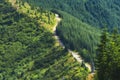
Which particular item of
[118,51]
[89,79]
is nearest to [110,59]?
[118,51]

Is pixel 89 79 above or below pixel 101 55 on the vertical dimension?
below

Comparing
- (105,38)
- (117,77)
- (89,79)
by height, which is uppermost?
(105,38)

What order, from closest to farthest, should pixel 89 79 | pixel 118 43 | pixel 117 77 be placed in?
pixel 117 77 < pixel 118 43 < pixel 89 79

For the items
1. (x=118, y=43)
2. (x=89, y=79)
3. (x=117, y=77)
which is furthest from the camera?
(x=89, y=79)

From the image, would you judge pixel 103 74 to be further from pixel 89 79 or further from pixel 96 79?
pixel 89 79

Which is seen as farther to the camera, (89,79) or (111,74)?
(89,79)

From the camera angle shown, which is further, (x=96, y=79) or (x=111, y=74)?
(x=96, y=79)

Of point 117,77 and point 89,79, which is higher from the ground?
point 117,77

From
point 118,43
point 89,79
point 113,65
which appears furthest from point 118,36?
point 89,79

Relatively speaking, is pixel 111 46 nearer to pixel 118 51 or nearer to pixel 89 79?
pixel 118 51
